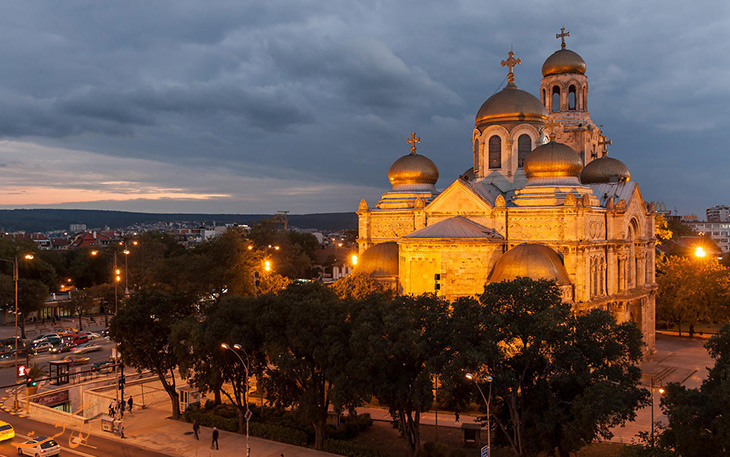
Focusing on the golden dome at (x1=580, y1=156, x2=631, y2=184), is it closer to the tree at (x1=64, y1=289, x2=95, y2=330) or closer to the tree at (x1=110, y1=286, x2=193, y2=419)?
the tree at (x1=110, y1=286, x2=193, y2=419)

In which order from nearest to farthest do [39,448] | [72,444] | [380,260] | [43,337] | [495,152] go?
[39,448], [72,444], [380,260], [495,152], [43,337]

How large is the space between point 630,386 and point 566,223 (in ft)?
→ 66.6

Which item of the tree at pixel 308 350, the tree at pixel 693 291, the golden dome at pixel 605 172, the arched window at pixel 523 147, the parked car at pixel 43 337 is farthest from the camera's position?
the parked car at pixel 43 337

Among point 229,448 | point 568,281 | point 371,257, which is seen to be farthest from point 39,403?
point 568,281

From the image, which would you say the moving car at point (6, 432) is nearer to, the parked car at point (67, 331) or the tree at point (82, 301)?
the parked car at point (67, 331)

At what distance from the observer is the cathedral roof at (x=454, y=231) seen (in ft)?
143

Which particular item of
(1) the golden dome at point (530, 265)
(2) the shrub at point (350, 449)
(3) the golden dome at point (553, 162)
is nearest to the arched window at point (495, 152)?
(3) the golden dome at point (553, 162)

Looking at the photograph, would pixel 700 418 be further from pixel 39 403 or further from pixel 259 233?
pixel 259 233

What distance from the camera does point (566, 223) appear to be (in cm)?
4350

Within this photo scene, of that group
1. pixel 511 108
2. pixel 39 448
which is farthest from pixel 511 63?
pixel 39 448

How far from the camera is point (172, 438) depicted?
112ft

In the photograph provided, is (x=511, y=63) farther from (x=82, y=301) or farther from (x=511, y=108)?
(x=82, y=301)

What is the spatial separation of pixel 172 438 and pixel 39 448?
22.2 feet

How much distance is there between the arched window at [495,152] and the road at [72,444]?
3626cm
